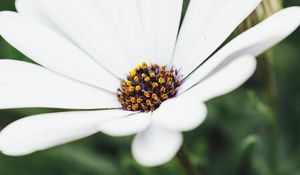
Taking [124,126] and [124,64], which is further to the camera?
[124,64]

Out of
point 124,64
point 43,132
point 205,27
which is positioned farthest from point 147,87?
point 43,132

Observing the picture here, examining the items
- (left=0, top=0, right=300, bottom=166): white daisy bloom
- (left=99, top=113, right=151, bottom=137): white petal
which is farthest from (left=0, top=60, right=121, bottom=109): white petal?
(left=99, top=113, right=151, bottom=137): white petal

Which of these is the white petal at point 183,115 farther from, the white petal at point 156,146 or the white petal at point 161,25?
the white petal at point 161,25

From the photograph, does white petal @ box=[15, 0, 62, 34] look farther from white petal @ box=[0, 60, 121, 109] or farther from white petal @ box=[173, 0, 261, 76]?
white petal @ box=[173, 0, 261, 76]

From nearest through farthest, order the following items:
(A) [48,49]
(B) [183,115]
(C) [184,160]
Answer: (B) [183,115] < (C) [184,160] < (A) [48,49]

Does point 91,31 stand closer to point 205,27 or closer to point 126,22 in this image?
point 126,22

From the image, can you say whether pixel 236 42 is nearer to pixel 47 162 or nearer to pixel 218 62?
pixel 218 62
